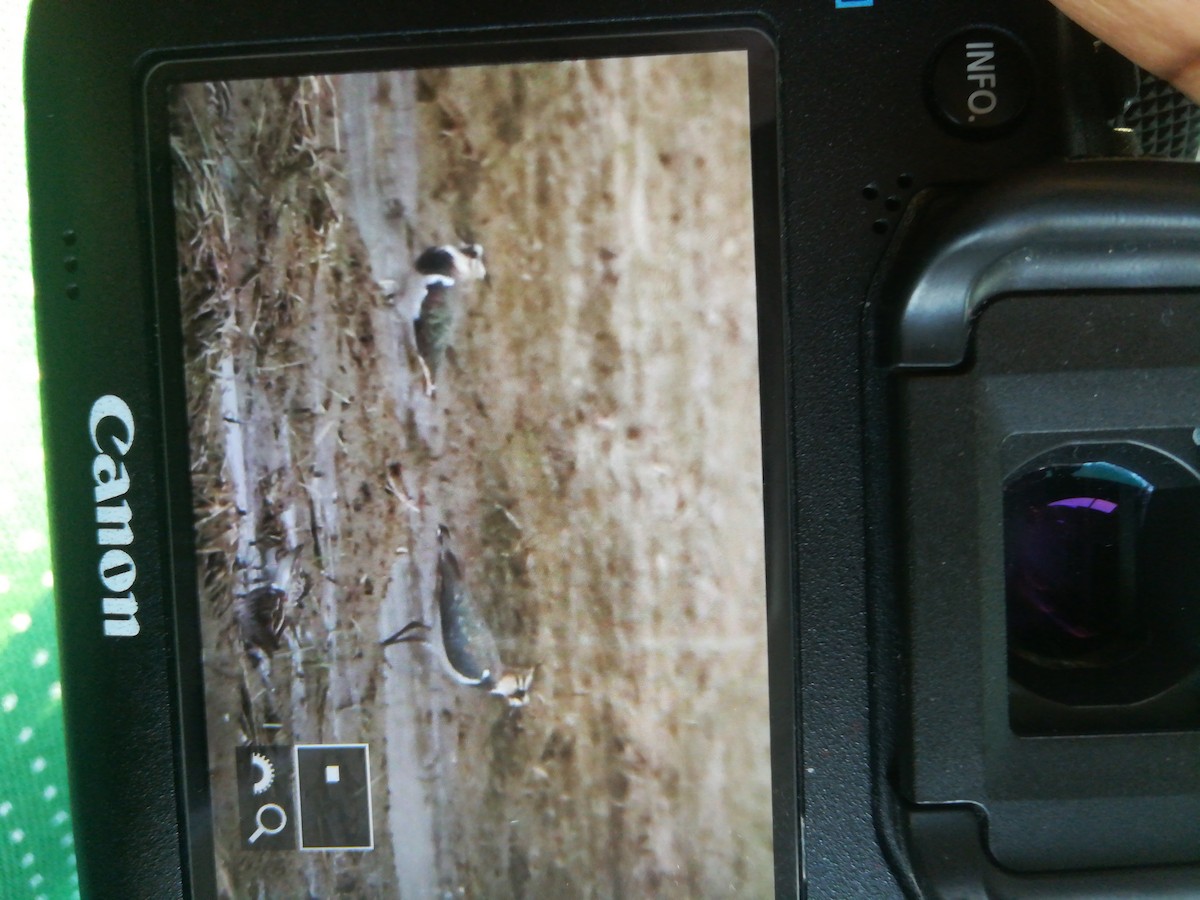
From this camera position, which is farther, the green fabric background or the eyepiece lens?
the green fabric background

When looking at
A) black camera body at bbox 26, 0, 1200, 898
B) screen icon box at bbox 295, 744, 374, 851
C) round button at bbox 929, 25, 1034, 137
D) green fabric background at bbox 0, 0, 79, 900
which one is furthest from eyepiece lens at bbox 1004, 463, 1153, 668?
green fabric background at bbox 0, 0, 79, 900

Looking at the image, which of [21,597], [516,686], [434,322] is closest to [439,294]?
[434,322]

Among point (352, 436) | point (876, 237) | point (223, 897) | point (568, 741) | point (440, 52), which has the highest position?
point (440, 52)

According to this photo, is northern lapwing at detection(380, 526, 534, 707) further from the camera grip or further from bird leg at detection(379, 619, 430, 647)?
the camera grip

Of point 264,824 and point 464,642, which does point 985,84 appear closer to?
point 464,642

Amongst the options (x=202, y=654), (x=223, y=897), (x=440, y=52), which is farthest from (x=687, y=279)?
(x=223, y=897)

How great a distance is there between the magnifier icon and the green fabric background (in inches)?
13.1

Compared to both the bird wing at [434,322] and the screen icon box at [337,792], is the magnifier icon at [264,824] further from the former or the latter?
the bird wing at [434,322]

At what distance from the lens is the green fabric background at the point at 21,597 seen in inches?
34.9

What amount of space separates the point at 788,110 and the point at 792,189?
0.05 m

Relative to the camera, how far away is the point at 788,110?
630mm

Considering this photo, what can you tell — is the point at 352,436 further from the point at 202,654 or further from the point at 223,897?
the point at 223,897

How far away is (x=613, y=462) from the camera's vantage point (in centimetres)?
63

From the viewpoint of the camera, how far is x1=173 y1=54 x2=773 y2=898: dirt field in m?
0.63
